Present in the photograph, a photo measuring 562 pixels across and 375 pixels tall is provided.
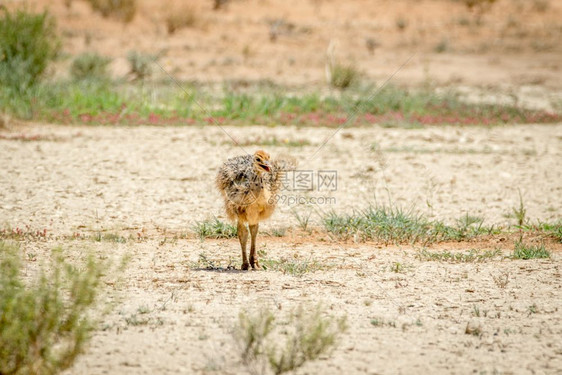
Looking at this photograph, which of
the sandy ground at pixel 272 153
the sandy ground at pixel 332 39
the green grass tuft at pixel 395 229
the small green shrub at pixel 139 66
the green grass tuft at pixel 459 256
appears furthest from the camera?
the sandy ground at pixel 332 39

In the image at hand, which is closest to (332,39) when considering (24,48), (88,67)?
(88,67)

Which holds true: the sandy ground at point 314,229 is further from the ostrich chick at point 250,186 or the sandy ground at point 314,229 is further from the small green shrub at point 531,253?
the ostrich chick at point 250,186

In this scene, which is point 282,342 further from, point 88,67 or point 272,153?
point 88,67

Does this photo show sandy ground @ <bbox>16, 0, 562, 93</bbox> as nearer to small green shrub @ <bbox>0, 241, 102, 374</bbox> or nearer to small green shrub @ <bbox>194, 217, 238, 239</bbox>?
small green shrub @ <bbox>194, 217, 238, 239</bbox>

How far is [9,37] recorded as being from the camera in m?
15.7

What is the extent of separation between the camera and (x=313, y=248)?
313 inches

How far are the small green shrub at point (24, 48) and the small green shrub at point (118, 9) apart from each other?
37.1 feet

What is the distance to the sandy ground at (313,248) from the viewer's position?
5.24 metres

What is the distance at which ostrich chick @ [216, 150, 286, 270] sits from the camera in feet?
21.7

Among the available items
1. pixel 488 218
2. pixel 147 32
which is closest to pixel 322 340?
pixel 488 218

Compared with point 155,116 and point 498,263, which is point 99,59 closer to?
point 155,116

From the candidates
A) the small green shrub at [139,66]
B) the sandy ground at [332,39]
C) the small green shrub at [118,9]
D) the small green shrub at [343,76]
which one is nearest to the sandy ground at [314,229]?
the sandy ground at [332,39]

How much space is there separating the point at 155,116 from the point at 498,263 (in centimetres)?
827

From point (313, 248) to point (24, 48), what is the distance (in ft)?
33.5
